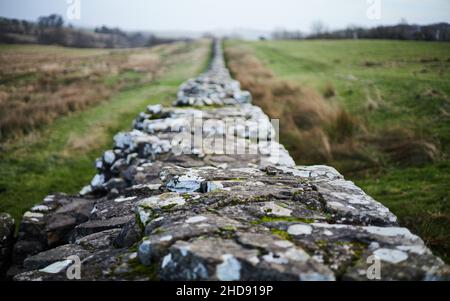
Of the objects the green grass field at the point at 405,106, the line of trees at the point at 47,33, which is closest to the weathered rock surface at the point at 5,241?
the green grass field at the point at 405,106

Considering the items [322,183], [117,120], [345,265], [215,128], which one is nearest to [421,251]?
[345,265]

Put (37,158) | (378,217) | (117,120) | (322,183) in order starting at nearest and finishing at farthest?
1. (378,217)
2. (322,183)
3. (37,158)
4. (117,120)

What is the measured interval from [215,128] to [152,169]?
159cm

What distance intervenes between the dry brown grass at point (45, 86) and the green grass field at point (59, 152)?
0.30m

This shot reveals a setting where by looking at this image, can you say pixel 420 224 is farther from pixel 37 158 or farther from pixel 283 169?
pixel 37 158

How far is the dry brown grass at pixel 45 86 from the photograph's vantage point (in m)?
9.48

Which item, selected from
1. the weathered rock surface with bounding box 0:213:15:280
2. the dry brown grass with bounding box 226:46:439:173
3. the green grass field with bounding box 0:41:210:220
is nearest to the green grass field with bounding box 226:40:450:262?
the dry brown grass with bounding box 226:46:439:173

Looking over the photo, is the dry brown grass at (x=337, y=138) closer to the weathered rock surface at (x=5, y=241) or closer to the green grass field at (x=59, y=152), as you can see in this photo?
the green grass field at (x=59, y=152)

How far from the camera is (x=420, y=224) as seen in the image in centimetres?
447

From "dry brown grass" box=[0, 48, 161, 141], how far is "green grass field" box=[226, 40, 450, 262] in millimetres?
8095

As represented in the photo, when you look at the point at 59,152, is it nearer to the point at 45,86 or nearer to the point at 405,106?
the point at 45,86

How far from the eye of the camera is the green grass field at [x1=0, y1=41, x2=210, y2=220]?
6.67 m

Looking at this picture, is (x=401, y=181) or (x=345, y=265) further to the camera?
(x=401, y=181)

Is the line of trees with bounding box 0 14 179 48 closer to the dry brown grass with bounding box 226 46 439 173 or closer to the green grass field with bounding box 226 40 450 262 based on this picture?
the dry brown grass with bounding box 226 46 439 173
